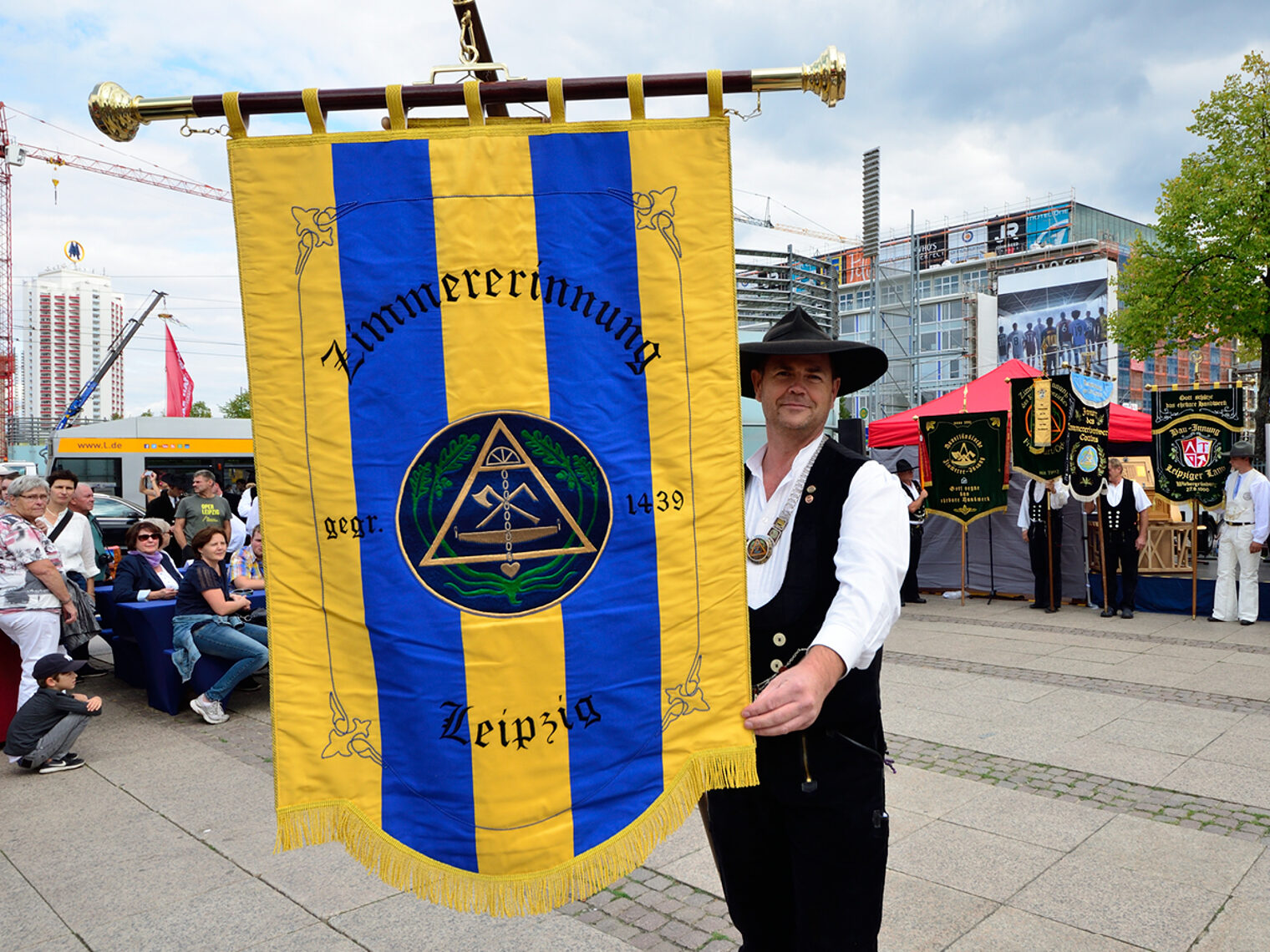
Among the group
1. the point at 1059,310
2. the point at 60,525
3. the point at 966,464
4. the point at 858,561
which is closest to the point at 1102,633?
the point at 966,464

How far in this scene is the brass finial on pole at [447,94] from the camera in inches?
70.6

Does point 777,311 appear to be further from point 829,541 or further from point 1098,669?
point 829,541

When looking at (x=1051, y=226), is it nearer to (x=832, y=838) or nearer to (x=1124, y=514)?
(x=1124, y=514)

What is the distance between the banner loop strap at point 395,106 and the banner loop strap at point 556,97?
30 cm

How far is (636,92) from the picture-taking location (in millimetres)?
1827

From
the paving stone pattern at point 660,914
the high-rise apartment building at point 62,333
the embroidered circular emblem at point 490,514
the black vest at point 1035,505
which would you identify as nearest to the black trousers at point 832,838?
the embroidered circular emblem at point 490,514

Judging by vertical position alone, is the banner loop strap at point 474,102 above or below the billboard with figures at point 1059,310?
below

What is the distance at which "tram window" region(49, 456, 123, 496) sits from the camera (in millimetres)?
20188

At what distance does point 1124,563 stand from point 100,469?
2067cm

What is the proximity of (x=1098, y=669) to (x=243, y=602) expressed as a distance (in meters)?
6.60

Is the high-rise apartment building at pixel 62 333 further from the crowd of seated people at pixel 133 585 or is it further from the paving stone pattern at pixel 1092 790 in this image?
the paving stone pattern at pixel 1092 790

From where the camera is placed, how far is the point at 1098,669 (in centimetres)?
711

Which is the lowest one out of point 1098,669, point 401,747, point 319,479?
point 1098,669

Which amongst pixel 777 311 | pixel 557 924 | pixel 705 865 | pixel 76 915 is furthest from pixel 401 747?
pixel 777 311
